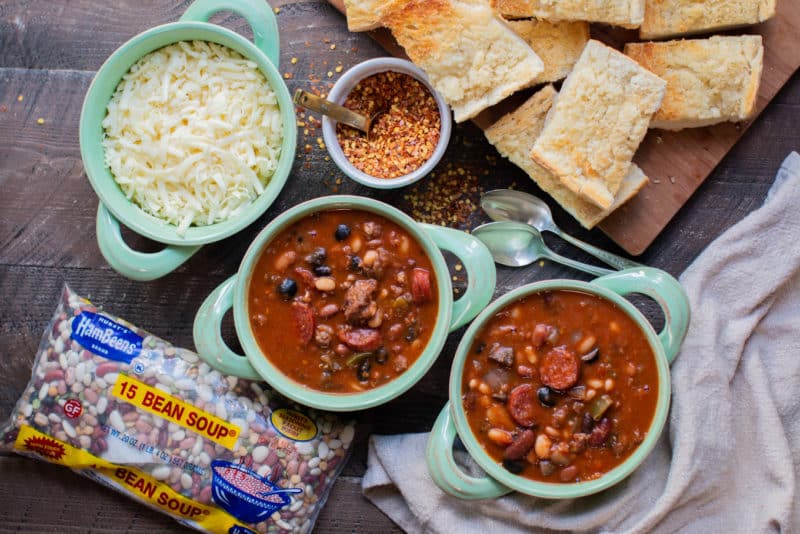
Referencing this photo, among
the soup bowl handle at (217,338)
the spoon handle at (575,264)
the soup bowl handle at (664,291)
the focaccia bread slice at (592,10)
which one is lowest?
the soup bowl handle at (217,338)

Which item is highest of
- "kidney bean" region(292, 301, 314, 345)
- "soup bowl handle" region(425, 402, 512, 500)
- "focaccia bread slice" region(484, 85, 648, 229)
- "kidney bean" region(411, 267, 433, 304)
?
"focaccia bread slice" region(484, 85, 648, 229)

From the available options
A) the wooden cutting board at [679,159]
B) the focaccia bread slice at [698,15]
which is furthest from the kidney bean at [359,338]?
the focaccia bread slice at [698,15]

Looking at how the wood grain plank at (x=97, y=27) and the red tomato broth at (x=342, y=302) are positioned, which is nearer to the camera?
the red tomato broth at (x=342, y=302)

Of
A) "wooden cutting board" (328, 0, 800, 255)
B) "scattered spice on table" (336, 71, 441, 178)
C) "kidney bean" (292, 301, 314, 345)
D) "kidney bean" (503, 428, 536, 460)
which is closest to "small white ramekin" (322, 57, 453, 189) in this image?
"scattered spice on table" (336, 71, 441, 178)

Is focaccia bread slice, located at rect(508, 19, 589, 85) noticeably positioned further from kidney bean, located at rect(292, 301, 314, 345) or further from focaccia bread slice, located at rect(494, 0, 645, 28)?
kidney bean, located at rect(292, 301, 314, 345)

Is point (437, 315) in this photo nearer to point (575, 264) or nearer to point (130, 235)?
point (575, 264)

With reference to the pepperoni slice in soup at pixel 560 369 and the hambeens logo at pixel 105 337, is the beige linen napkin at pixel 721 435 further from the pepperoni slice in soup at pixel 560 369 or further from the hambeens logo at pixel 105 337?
the hambeens logo at pixel 105 337
